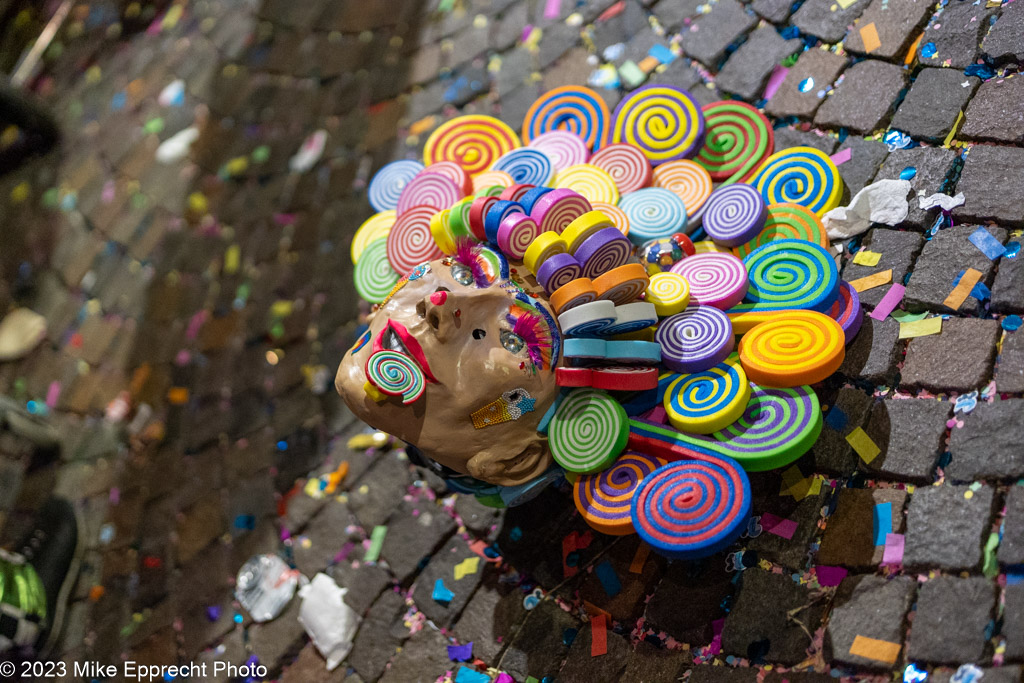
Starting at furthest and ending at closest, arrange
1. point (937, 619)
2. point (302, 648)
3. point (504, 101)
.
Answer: point (504, 101) → point (302, 648) → point (937, 619)

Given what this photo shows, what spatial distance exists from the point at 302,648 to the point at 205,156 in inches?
115

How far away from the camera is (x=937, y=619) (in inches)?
84.5

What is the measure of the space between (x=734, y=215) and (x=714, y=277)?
281 mm

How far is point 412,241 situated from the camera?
2.99 m

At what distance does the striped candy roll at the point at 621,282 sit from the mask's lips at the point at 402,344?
0.56 metres

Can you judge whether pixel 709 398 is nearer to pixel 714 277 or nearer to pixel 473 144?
pixel 714 277

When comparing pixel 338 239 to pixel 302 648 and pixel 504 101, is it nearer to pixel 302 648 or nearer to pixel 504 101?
pixel 504 101

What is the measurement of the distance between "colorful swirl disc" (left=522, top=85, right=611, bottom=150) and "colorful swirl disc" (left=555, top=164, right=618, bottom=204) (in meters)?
0.28

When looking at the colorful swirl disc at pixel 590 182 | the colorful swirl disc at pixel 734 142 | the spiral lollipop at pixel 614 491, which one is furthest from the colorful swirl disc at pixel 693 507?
the colorful swirl disc at pixel 734 142

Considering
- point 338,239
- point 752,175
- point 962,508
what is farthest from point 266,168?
point 962,508

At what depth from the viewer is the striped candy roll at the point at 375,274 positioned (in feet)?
9.98

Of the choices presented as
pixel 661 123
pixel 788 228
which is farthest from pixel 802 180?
pixel 661 123

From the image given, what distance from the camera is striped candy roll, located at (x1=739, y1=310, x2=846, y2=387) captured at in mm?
2387

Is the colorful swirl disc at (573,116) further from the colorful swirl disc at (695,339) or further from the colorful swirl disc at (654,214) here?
the colorful swirl disc at (695,339)
